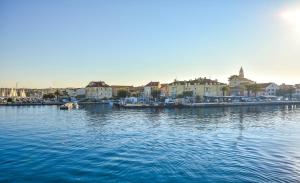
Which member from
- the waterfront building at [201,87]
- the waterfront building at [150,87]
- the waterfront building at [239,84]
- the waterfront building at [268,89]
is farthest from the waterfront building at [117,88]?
the waterfront building at [268,89]

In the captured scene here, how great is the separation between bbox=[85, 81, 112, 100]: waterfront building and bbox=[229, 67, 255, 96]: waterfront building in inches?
2428

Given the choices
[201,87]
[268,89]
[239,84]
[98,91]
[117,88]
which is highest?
[239,84]

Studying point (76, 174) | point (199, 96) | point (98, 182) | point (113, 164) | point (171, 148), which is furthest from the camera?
point (199, 96)

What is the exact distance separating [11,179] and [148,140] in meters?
14.4

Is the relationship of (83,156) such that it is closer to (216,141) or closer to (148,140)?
(148,140)

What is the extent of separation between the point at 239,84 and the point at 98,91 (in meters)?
71.3

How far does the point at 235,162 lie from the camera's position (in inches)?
778

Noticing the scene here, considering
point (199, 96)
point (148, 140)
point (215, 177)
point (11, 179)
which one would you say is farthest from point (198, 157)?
point (199, 96)

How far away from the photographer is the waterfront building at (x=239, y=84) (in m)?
137

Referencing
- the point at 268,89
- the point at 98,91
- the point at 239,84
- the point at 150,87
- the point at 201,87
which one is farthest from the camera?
the point at 150,87

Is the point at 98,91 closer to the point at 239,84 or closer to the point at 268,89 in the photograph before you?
the point at 239,84

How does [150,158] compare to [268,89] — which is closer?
[150,158]

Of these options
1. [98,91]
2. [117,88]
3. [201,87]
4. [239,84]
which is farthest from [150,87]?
[239,84]

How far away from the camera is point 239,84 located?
144 m
